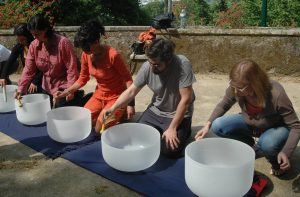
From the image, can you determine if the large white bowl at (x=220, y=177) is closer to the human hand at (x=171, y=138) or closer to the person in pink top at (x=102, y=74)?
the human hand at (x=171, y=138)

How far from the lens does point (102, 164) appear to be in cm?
288

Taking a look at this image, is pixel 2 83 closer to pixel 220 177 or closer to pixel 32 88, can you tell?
pixel 32 88

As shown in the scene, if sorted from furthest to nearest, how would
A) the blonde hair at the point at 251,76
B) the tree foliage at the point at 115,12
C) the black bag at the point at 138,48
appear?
the tree foliage at the point at 115,12 → the black bag at the point at 138,48 → the blonde hair at the point at 251,76

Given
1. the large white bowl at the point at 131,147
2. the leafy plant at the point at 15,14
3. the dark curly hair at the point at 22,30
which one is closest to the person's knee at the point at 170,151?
the large white bowl at the point at 131,147

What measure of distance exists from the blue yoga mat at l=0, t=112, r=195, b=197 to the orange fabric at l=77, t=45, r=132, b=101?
419 millimetres

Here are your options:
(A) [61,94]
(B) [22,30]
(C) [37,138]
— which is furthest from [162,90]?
(B) [22,30]

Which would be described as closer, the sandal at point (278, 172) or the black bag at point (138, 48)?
the sandal at point (278, 172)

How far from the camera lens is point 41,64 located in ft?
12.5

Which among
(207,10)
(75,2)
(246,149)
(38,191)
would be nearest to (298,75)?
(246,149)

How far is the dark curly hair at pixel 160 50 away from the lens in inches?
106

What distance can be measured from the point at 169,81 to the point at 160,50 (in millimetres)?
356

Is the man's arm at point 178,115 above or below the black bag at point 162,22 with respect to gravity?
below

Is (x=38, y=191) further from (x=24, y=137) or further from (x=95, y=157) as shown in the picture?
(x=24, y=137)

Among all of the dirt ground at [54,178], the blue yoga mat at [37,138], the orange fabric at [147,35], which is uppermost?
→ the orange fabric at [147,35]
